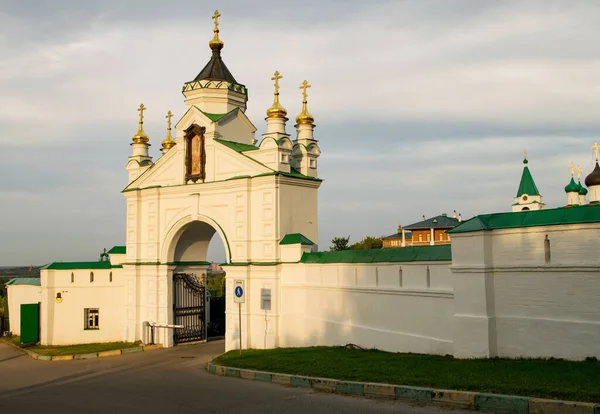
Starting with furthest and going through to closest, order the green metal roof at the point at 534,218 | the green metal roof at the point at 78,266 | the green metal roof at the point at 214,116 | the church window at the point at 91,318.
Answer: the green metal roof at the point at 78,266 < the church window at the point at 91,318 < the green metal roof at the point at 214,116 < the green metal roof at the point at 534,218

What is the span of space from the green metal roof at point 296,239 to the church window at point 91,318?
9.72m

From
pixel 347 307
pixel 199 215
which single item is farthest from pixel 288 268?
pixel 199 215

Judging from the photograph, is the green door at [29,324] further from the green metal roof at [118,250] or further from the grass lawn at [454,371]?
the grass lawn at [454,371]

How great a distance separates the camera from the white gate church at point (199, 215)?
19.7 metres

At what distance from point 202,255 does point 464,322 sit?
14064 millimetres

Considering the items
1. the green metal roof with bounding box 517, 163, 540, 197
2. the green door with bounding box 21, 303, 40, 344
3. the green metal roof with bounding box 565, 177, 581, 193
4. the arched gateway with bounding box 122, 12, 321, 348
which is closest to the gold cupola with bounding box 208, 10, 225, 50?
the arched gateway with bounding box 122, 12, 321, 348

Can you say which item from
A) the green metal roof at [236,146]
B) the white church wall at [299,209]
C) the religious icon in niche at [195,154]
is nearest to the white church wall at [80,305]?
the religious icon in niche at [195,154]

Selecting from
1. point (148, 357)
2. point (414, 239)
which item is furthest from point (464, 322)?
point (414, 239)

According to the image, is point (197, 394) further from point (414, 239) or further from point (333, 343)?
point (414, 239)

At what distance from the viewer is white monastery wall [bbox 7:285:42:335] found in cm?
2845

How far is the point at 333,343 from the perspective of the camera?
17.6 m

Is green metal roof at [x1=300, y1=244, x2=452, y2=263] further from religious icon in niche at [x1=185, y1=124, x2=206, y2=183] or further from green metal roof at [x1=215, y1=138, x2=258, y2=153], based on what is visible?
religious icon in niche at [x1=185, y1=124, x2=206, y2=183]

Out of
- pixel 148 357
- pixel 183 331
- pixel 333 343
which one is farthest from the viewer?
pixel 183 331

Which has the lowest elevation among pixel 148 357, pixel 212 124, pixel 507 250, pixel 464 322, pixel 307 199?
pixel 148 357
